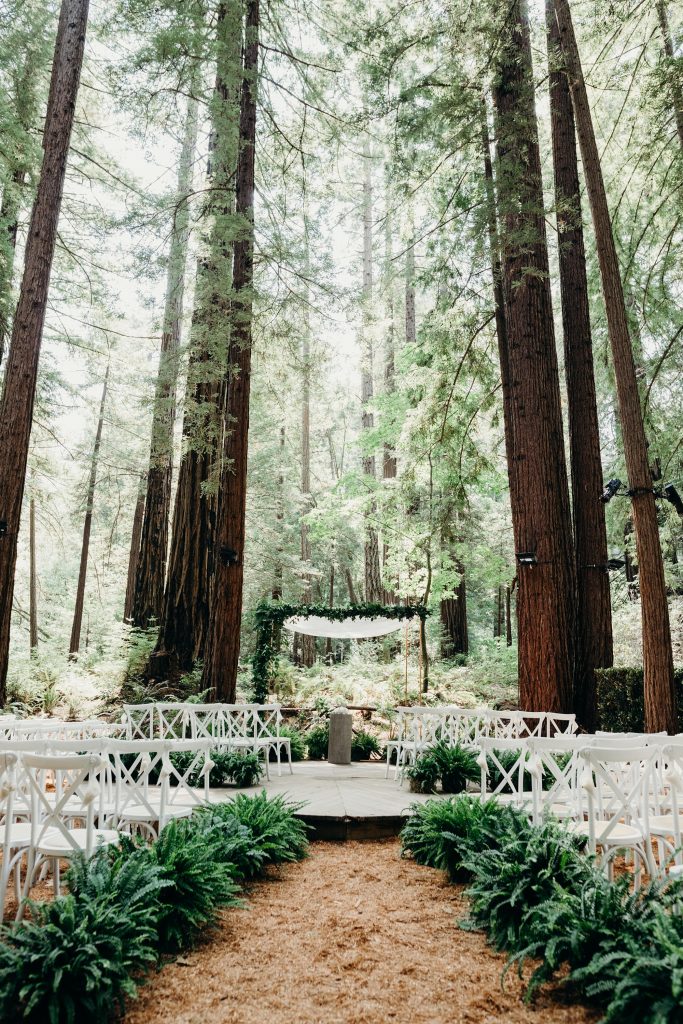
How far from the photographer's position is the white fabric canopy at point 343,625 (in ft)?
38.3

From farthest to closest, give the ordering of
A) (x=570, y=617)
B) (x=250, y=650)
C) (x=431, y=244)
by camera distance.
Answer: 1. (x=250, y=650)
2. (x=431, y=244)
3. (x=570, y=617)

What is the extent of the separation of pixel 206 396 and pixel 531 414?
4632 millimetres

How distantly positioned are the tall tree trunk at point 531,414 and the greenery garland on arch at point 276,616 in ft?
10.2

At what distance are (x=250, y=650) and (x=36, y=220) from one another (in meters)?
15.0

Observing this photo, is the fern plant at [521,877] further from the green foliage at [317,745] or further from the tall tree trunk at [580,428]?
the green foliage at [317,745]

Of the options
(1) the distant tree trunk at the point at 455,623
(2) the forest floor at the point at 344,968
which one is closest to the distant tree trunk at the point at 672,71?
(2) the forest floor at the point at 344,968

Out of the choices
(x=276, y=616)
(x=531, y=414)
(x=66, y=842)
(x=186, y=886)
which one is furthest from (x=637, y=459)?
(x=276, y=616)

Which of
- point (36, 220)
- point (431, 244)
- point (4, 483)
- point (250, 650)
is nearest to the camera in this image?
point (4, 483)

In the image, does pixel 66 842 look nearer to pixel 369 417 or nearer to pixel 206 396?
pixel 206 396

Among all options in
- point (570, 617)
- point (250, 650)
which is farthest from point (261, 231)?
point (250, 650)

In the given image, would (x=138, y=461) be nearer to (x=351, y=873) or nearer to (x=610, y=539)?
(x=610, y=539)

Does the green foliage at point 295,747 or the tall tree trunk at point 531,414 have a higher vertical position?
the tall tree trunk at point 531,414

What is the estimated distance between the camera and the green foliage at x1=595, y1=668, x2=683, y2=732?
26.4 ft

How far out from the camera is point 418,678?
13836 millimetres
